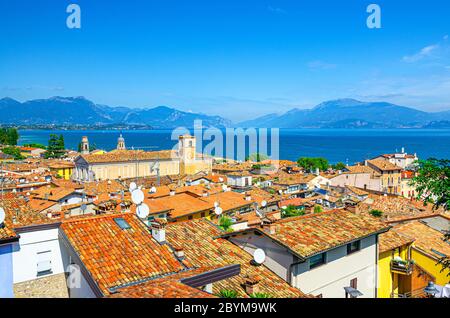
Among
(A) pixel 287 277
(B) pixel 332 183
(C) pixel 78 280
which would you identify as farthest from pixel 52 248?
(B) pixel 332 183

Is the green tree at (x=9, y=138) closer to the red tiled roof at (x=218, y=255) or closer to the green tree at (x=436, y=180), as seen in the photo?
the red tiled roof at (x=218, y=255)

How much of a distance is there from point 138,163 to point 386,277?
58592mm

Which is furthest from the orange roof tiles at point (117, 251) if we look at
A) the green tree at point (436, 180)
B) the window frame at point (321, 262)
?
the green tree at point (436, 180)

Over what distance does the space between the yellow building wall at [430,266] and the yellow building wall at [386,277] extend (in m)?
0.99

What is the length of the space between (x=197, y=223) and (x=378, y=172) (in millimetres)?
55483

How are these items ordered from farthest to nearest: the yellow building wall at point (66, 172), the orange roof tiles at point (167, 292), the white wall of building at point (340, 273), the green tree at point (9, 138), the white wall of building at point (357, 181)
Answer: the green tree at point (9, 138) → the yellow building wall at point (66, 172) → the white wall of building at point (357, 181) → the white wall of building at point (340, 273) → the orange roof tiles at point (167, 292)

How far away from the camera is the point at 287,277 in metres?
10.1

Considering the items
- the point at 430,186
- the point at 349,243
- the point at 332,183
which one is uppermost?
the point at 430,186

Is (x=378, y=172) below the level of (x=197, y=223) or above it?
below

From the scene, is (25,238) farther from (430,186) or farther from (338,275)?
(430,186)

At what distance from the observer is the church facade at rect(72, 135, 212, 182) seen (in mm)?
63500

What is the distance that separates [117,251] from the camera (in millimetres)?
7930

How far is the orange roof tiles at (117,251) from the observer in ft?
23.3
